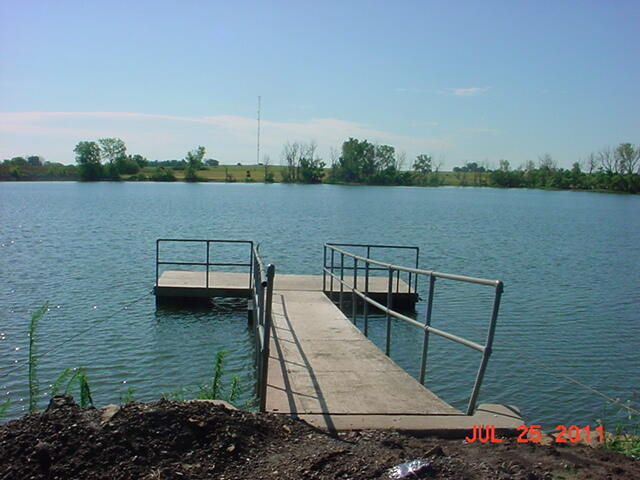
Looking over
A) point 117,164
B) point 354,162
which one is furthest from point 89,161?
point 354,162

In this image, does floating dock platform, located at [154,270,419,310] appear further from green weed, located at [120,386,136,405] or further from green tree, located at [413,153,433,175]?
green tree, located at [413,153,433,175]

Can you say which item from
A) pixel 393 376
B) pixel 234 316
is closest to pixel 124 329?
pixel 234 316

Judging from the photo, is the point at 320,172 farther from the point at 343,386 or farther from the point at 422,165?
the point at 343,386

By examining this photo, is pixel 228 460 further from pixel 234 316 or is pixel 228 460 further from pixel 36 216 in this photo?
pixel 36 216

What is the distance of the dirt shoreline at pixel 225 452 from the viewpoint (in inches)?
138

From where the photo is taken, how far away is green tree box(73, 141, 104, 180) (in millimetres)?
133625

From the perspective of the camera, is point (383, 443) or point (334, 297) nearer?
point (383, 443)

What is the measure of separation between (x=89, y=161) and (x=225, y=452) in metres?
143

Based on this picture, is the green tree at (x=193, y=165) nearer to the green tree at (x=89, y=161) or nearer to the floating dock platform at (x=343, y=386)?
the green tree at (x=89, y=161)

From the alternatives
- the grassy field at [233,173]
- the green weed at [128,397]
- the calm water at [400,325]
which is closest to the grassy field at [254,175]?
the grassy field at [233,173]

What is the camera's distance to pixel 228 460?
3723 mm

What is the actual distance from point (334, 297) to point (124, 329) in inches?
172

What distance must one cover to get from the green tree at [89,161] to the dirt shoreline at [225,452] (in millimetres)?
139278

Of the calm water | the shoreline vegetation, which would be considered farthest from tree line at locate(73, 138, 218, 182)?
the calm water
